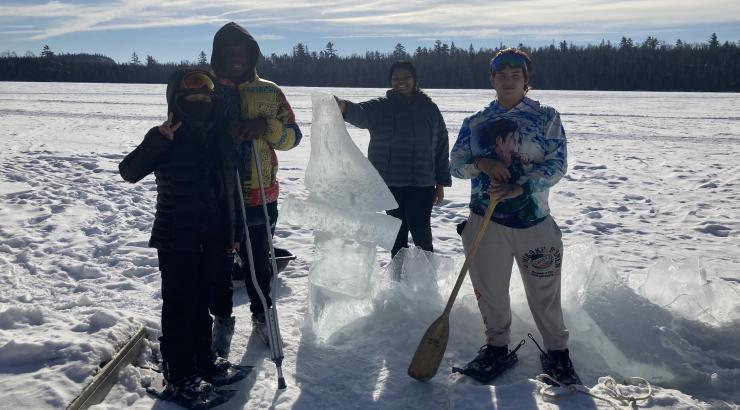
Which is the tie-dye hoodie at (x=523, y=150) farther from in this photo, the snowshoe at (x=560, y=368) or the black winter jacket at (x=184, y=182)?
the black winter jacket at (x=184, y=182)

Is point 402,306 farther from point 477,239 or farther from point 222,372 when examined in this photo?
point 222,372

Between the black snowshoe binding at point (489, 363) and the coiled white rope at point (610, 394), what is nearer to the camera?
the coiled white rope at point (610, 394)

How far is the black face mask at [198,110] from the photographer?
8.76 feet

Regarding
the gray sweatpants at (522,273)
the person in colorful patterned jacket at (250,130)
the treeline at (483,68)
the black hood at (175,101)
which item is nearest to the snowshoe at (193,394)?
the person in colorful patterned jacket at (250,130)

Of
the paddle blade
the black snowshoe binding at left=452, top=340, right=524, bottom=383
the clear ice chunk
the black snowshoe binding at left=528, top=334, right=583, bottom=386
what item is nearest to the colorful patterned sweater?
the clear ice chunk

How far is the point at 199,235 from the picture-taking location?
2.77 metres

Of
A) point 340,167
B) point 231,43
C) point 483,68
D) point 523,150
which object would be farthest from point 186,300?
point 483,68

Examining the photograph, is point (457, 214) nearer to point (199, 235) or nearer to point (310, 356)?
point (310, 356)

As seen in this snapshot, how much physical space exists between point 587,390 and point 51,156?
991cm

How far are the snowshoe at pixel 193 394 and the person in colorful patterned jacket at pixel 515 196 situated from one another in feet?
4.30

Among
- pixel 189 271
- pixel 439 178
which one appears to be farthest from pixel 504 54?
pixel 189 271

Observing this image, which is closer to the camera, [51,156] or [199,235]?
[199,235]

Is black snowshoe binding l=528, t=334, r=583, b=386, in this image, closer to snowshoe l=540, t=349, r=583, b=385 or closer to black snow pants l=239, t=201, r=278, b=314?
snowshoe l=540, t=349, r=583, b=385

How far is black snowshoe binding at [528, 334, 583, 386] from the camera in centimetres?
303
